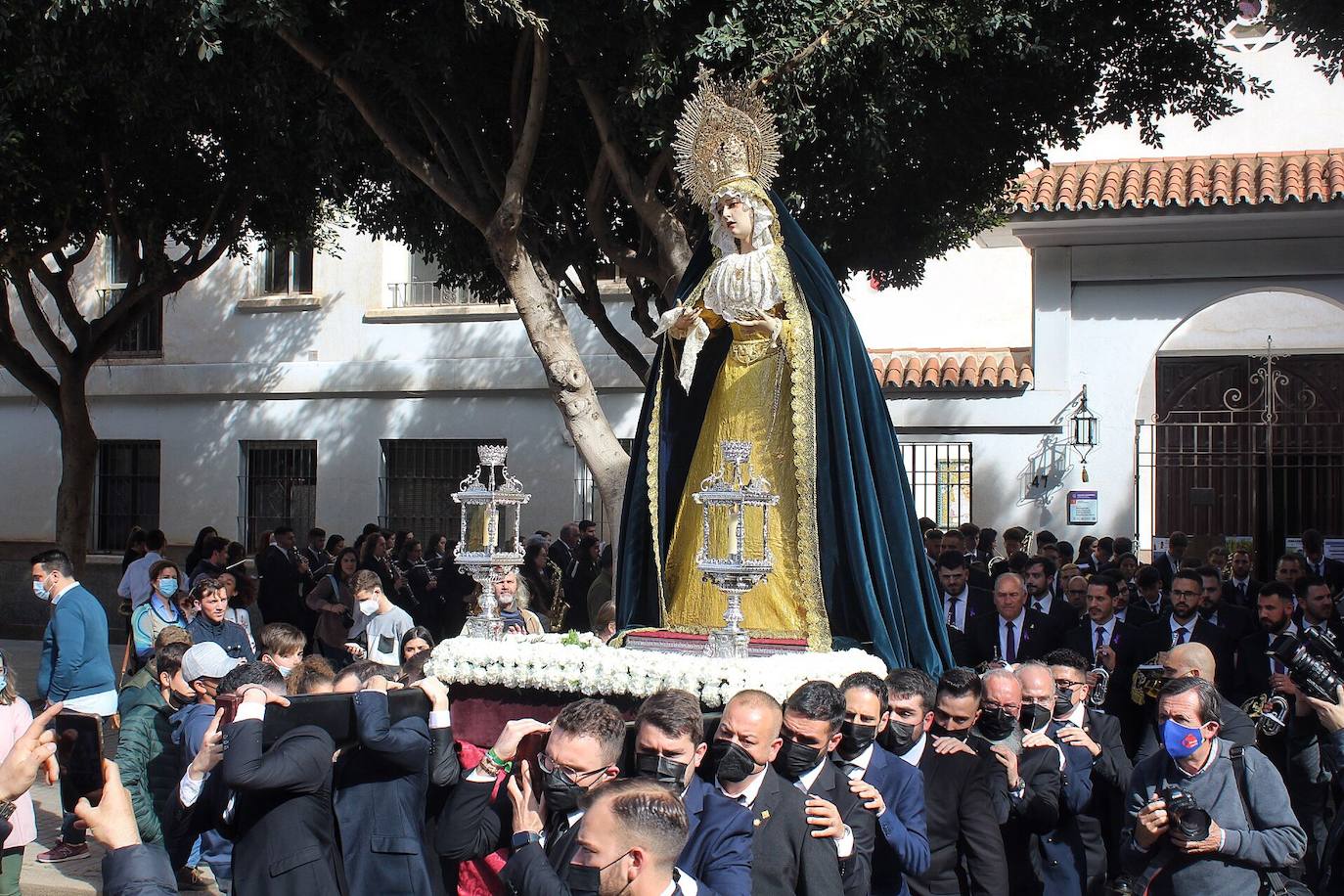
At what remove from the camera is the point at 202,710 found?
6.41 meters

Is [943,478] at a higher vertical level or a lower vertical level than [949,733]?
higher

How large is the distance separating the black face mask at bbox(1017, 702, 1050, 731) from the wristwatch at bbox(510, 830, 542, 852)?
2320 millimetres

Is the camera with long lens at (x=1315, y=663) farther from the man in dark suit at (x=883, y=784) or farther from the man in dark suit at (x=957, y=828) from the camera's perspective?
the man in dark suit at (x=883, y=784)

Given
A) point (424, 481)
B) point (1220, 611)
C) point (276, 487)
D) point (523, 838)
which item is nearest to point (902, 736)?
point (523, 838)

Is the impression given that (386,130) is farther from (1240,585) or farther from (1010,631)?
(1240,585)

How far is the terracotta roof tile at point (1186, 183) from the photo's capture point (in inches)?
604

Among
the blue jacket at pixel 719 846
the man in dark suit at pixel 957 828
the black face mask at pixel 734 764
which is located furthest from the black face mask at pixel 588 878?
the man in dark suit at pixel 957 828

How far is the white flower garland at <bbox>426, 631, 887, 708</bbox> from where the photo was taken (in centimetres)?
538

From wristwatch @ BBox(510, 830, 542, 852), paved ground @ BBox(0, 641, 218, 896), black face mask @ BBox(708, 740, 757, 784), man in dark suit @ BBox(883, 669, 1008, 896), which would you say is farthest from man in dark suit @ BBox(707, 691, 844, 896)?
paved ground @ BBox(0, 641, 218, 896)

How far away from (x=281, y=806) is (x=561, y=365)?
19.9 feet

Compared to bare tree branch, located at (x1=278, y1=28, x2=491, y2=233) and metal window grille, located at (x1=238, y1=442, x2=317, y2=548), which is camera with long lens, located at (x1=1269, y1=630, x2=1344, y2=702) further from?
metal window grille, located at (x1=238, y1=442, x2=317, y2=548)

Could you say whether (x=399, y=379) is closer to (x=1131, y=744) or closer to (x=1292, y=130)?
(x=1292, y=130)

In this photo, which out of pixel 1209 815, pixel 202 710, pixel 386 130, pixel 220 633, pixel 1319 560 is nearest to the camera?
pixel 1209 815

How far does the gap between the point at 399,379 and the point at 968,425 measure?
A: 6904mm
